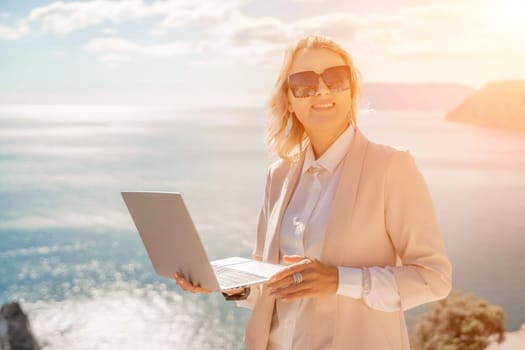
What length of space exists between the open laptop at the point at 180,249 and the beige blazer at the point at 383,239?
0.56 ft

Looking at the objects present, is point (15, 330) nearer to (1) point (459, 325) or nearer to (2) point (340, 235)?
(1) point (459, 325)

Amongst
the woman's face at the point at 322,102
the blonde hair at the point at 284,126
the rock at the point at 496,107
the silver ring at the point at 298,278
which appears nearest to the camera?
the silver ring at the point at 298,278

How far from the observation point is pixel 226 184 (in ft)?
19.6

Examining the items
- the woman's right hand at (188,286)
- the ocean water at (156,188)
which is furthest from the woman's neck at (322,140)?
the ocean water at (156,188)

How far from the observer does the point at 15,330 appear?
17.6ft

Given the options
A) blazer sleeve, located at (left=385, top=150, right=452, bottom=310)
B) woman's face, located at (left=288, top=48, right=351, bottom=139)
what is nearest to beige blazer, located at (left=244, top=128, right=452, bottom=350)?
blazer sleeve, located at (left=385, top=150, right=452, bottom=310)

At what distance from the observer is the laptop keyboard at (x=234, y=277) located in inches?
62.8

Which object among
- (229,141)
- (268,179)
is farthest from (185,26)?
(268,179)

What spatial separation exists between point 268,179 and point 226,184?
3999 mm

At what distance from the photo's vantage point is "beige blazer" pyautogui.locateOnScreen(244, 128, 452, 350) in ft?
5.31

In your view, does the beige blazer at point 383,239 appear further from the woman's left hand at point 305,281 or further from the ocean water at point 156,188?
the ocean water at point 156,188

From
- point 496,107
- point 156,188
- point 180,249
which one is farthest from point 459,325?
point 180,249

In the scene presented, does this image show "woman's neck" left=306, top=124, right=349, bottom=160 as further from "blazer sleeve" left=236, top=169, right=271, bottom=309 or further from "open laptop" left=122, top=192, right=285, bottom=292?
"open laptop" left=122, top=192, right=285, bottom=292

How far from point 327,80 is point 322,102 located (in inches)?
2.2
